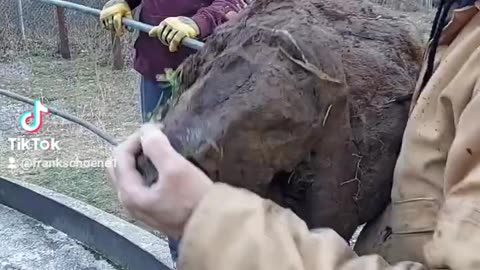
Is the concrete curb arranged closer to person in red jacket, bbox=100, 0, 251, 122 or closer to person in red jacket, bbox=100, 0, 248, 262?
person in red jacket, bbox=100, 0, 248, 262

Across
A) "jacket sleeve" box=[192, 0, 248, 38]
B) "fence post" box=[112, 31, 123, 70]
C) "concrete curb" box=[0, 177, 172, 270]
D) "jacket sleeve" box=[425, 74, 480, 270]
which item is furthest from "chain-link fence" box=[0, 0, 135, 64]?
"jacket sleeve" box=[425, 74, 480, 270]

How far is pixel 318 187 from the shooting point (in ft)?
2.89

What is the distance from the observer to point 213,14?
7.30 feet

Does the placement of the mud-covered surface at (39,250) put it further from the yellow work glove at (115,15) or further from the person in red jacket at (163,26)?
the yellow work glove at (115,15)

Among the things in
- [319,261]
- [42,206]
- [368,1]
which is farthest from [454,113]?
[42,206]

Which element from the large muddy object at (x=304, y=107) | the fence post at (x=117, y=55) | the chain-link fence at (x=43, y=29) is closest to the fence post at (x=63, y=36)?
the chain-link fence at (x=43, y=29)

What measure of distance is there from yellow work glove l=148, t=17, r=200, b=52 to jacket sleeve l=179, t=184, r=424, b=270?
4.40 feet

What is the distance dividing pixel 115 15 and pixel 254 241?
6.11 ft

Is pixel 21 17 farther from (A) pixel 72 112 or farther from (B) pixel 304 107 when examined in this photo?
(B) pixel 304 107

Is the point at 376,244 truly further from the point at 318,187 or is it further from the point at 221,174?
the point at 221,174

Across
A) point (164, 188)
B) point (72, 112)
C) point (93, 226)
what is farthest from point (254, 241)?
point (72, 112)

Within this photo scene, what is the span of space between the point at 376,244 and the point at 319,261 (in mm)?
211

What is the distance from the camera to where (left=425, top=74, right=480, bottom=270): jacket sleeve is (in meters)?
0.67

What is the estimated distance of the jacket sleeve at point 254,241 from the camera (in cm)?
71
